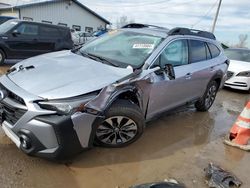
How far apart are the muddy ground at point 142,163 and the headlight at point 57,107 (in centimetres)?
80

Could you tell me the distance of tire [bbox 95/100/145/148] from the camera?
3.74 m

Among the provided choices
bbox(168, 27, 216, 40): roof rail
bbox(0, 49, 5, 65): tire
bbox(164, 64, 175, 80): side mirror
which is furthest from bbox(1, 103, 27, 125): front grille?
bbox(0, 49, 5, 65): tire

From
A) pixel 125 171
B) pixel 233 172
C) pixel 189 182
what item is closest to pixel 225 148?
pixel 233 172

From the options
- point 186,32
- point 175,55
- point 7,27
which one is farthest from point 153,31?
point 7,27

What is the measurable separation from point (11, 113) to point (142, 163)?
5.99 feet

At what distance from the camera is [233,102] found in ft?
27.3

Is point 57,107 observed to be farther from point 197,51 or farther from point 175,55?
point 197,51

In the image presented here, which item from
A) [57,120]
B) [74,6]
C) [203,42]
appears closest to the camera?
[57,120]

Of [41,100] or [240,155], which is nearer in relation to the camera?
[41,100]

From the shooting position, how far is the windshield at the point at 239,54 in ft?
34.8

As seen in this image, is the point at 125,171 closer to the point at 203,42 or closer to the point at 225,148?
the point at 225,148

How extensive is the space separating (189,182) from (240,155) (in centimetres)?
148

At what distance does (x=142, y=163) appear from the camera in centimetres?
388

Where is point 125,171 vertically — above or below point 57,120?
below
